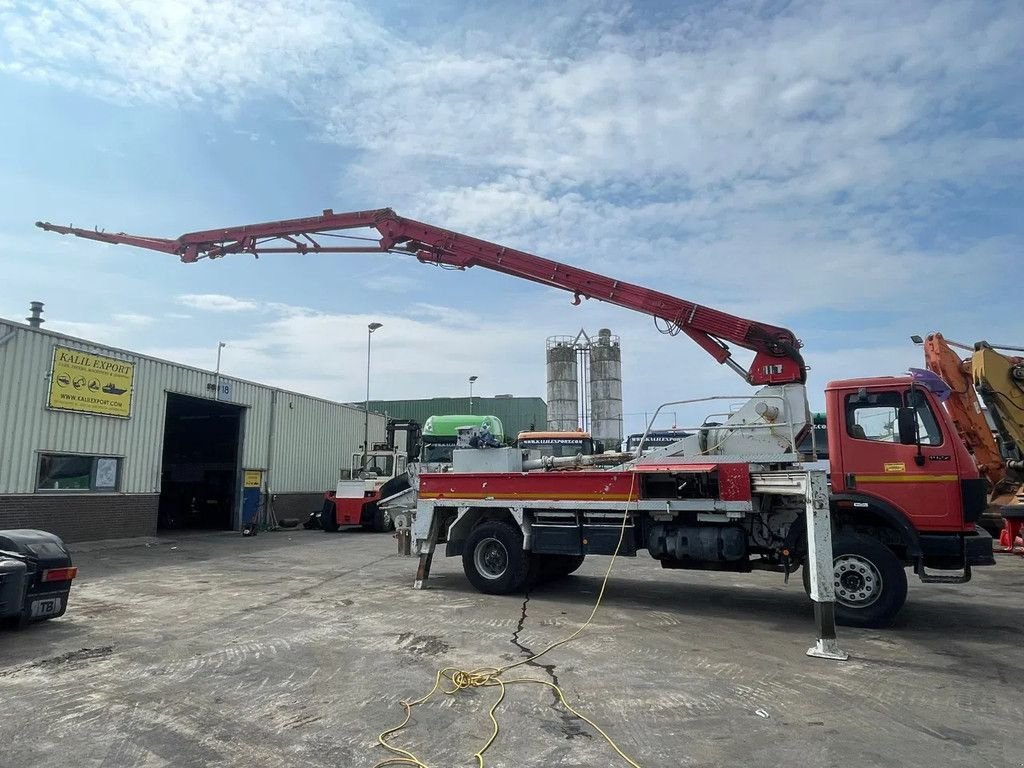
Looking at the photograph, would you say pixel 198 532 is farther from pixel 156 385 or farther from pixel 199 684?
pixel 199 684

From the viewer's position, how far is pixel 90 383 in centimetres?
1603

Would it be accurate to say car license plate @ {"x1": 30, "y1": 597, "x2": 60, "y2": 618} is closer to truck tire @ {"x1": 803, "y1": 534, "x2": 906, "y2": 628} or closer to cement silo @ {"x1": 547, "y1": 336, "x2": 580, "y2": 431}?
truck tire @ {"x1": 803, "y1": 534, "x2": 906, "y2": 628}

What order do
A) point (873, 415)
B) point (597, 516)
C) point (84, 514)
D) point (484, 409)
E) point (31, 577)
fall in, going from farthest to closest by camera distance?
point (484, 409) < point (84, 514) < point (597, 516) < point (873, 415) < point (31, 577)

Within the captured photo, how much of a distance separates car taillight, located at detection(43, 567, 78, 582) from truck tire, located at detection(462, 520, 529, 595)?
4.98 meters

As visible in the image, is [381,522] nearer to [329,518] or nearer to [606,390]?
[329,518]

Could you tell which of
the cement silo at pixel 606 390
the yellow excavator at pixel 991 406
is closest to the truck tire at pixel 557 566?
the yellow excavator at pixel 991 406

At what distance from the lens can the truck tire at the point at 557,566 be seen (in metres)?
10.5

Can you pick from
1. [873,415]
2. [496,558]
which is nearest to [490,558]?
[496,558]

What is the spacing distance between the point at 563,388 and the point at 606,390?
248 centimetres

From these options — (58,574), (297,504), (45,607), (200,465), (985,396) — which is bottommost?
(45,607)

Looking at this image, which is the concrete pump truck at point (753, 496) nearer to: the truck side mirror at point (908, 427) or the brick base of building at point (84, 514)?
the truck side mirror at point (908, 427)

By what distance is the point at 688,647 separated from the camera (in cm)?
668

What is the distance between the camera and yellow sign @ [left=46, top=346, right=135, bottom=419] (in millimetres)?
15172

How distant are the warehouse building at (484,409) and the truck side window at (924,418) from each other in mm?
38170
